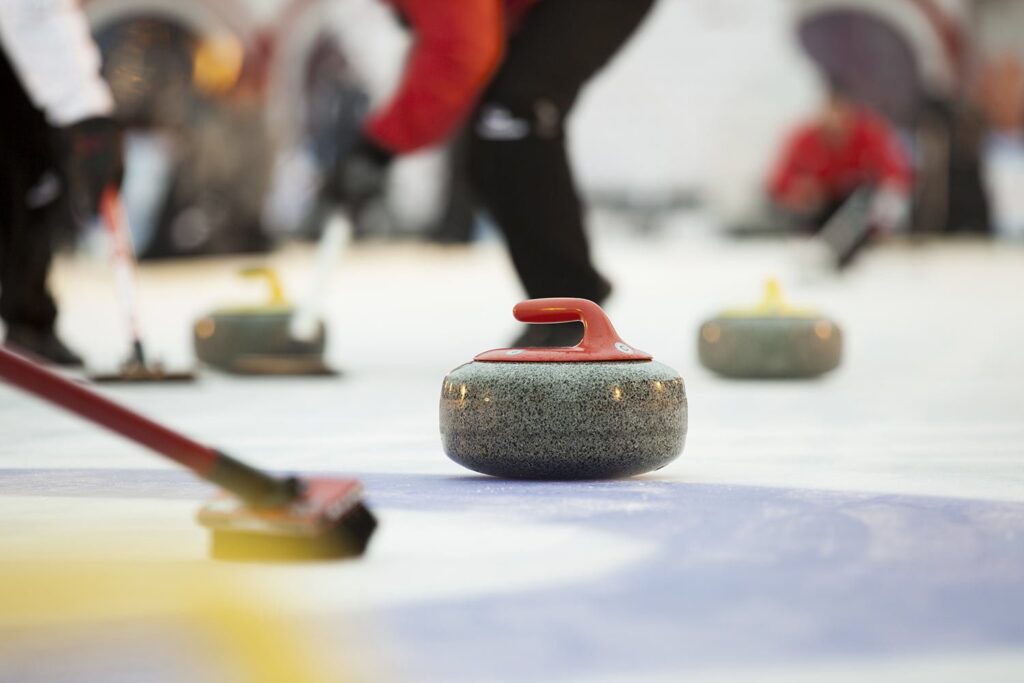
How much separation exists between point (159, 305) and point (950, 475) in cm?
506

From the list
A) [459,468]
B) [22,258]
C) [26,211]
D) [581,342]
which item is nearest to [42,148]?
[26,211]

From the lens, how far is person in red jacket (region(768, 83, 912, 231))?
8203 millimetres

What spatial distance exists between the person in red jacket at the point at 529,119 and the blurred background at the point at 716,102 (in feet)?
39.4

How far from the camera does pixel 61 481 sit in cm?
176

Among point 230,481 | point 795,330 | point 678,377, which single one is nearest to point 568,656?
point 230,481

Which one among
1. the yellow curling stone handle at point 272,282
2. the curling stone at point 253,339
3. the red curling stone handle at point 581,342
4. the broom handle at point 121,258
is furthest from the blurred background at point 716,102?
the red curling stone handle at point 581,342

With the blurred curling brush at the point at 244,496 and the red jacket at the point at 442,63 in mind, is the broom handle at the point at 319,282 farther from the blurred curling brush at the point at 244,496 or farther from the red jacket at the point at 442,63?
the blurred curling brush at the point at 244,496

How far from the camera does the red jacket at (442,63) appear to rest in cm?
283

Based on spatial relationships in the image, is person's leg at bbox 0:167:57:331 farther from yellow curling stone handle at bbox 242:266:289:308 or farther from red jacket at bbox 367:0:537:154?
red jacket at bbox 367:0:537:154

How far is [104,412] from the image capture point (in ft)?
→ 3.84

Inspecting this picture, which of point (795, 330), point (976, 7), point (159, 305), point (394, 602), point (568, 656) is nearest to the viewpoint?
point (568, 656)

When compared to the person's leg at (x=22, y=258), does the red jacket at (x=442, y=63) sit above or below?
above

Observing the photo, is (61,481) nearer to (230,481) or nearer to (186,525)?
(186,525)

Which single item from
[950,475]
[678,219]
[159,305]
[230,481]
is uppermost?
[230,481]
